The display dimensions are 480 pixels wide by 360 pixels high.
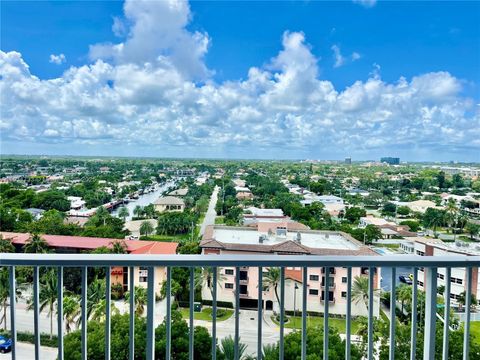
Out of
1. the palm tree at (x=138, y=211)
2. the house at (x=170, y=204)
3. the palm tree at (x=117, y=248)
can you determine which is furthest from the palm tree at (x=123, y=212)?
the palm tree at (x=117, y=248)

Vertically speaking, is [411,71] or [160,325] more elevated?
[411,71]

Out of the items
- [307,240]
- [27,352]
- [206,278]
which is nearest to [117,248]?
[27,352]

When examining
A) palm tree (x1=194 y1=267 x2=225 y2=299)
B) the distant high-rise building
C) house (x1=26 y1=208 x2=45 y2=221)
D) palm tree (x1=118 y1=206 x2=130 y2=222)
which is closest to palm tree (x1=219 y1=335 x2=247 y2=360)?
palm tree (x1=194 y1=267 x2=225 y2=299)

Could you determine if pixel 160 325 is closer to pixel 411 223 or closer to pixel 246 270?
→ pixel 246 270

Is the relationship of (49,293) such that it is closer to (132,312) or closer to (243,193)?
(132,312)

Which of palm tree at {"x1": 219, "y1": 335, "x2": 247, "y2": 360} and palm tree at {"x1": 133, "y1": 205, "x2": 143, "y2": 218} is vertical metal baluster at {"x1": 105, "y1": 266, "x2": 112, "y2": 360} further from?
palm tree at {"x1": 133, "y1": 205, "x2": 143, "y2": 218}

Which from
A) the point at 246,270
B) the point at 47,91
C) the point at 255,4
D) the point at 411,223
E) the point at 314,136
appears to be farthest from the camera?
the point at 314,136

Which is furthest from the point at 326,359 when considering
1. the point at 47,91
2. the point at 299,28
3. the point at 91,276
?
the point at 47,91
